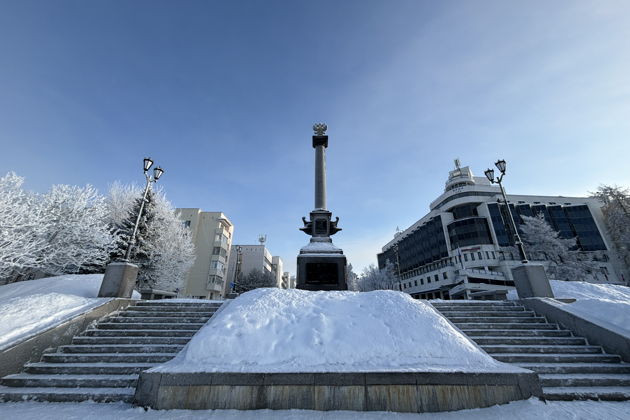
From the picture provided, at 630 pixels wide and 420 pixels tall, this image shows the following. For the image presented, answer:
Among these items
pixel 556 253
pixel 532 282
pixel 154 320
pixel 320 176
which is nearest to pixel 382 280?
pixel 556 253

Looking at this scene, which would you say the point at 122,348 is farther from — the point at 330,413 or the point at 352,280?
the point at 352,280

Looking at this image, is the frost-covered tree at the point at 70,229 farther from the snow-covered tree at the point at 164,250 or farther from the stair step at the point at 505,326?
the stair step at the point at 505,326

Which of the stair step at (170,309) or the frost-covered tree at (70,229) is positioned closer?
the stair step at (170,309)

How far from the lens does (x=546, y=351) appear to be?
664cm

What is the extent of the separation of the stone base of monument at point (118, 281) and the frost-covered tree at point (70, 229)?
27.9 ft

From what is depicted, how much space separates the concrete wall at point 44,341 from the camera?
5711 mm

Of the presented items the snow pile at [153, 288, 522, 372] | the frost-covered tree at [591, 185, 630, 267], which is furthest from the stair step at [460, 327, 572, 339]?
the frost-covered tree at [591, 185, 630, 267]

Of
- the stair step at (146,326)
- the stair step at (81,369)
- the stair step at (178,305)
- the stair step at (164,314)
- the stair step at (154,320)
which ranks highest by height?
the stair step at (178,305)

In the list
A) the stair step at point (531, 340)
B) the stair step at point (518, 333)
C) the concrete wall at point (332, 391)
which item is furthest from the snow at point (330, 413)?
the stair step at point (518, 333)

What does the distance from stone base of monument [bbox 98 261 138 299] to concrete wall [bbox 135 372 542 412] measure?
658 cm

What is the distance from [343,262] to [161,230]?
19.7 meters

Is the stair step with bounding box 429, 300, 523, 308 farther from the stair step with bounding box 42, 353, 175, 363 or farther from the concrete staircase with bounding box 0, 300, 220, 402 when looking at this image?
the stair step with bounding box 42, 353, 175, 363

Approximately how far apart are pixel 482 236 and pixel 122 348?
6115cm

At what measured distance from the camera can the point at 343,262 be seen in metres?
14.7
